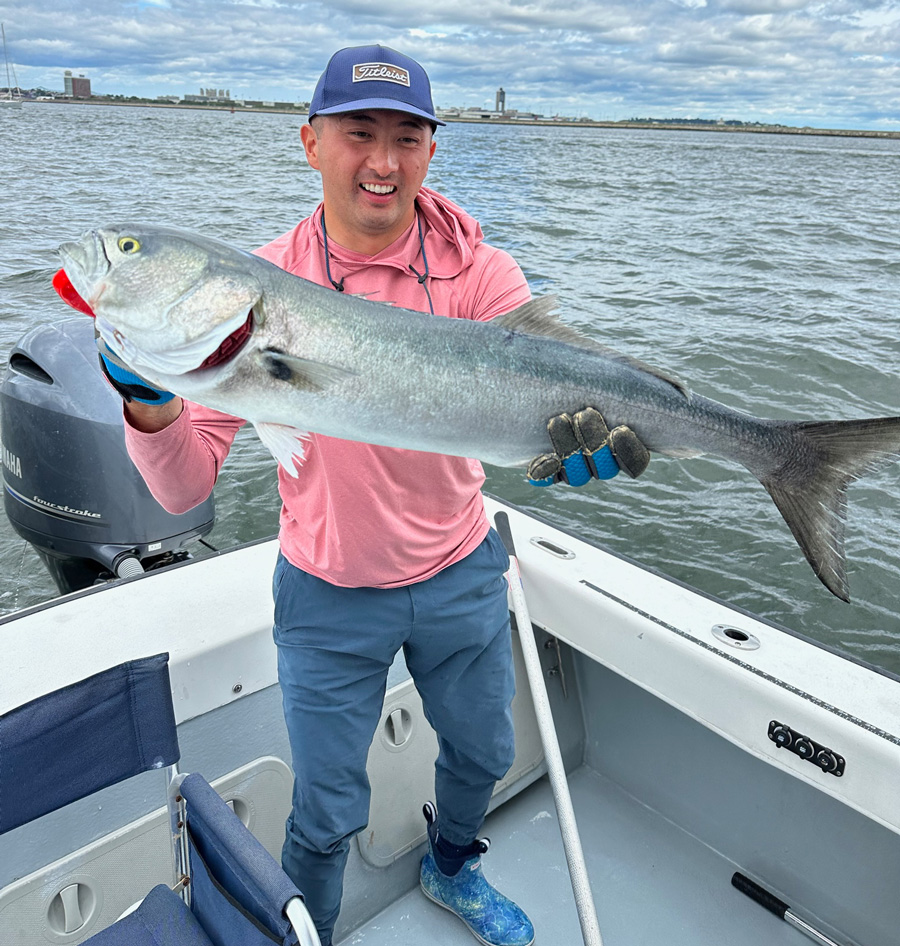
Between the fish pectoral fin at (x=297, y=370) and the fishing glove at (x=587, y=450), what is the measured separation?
63 cm

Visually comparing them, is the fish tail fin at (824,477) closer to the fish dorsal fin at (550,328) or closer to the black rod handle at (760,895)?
the fish dorsal fin at (550,328)

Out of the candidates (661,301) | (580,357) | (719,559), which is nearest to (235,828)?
(580,357)

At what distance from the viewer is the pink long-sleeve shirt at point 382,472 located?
243cm

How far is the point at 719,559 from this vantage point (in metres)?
6.58

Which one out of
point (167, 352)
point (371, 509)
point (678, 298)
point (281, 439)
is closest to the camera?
point (167, 352)

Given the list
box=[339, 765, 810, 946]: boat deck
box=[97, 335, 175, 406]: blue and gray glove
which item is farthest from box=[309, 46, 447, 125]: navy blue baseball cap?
box=[339, 765, 810, 946]: boat deck

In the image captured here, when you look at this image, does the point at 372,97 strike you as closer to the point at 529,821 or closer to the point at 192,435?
the point at 192,435

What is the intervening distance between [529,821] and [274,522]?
368 cm

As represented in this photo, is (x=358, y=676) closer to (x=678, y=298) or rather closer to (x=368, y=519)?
(x=368, y=519)

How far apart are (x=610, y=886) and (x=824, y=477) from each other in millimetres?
2083

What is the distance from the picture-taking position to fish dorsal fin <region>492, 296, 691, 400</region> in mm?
2254

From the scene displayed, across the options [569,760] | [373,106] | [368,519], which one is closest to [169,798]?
[368,519]

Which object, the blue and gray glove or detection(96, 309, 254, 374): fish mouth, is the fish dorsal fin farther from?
the blue and gray glove

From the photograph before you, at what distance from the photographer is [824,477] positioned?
2.27 m
